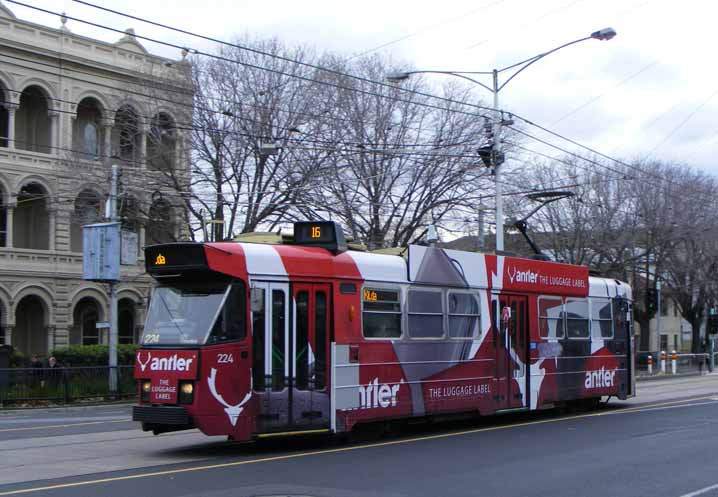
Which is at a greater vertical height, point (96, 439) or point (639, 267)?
point (639, 267)

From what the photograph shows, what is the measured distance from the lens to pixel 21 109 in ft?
140

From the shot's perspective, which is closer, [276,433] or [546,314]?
[276,433]

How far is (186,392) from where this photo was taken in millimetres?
13188

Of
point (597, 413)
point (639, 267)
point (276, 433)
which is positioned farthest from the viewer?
point (639, 267)

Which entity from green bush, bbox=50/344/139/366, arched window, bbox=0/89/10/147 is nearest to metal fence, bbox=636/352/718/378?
green bush, bbox=50/344/139/366

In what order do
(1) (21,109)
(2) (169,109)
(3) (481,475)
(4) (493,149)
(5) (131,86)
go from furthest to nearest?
(1) (21,109) → (5) (131,86) → (2) (169,109) → (4) (493,149) → (3) (481,475)

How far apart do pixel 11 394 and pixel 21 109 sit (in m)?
19.1

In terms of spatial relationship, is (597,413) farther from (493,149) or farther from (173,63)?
(173,63)

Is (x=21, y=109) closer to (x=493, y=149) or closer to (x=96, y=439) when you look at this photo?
(x=493, y=149)

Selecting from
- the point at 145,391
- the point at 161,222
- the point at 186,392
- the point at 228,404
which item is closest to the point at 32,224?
the point at 161,222

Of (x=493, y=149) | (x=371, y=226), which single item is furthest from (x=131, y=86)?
(x=493, y=149)

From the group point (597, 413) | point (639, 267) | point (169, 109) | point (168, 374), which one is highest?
point (169, 109)

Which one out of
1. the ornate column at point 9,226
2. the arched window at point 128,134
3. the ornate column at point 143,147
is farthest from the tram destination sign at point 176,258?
the ornate column at point 9,226

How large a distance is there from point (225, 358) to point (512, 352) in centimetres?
709
